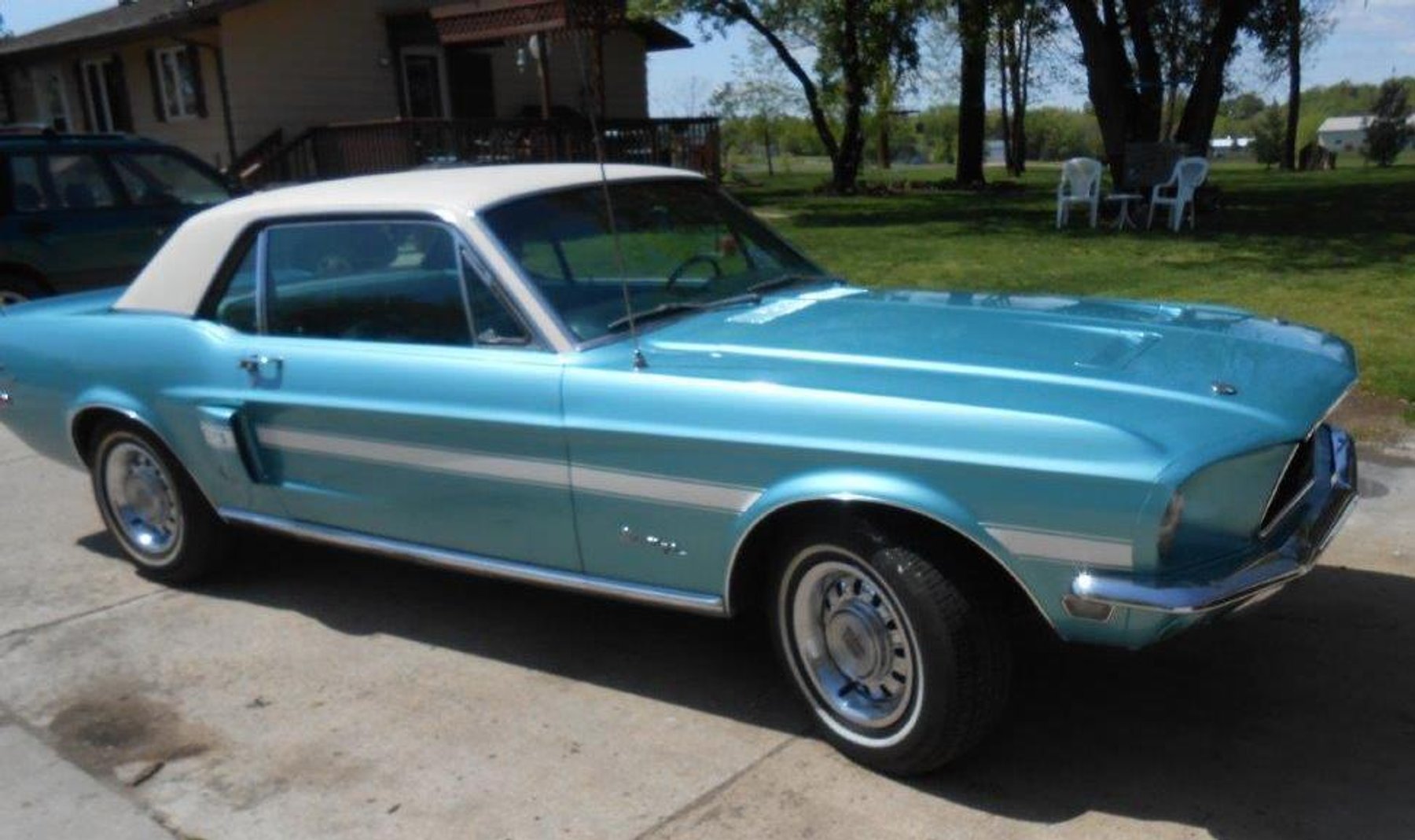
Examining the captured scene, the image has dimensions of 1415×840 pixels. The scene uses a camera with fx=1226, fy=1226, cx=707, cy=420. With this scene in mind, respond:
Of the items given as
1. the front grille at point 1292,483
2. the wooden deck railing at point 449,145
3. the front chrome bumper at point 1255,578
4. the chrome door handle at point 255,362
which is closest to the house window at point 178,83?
the wooden deck railing at point 449,145

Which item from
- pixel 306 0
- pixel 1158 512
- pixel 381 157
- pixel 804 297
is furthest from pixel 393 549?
pixel 306 0

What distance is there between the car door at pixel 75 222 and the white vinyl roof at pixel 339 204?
198 inches

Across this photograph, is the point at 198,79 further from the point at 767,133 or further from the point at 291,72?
the point at 767,133

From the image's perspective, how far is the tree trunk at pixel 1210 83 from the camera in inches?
625

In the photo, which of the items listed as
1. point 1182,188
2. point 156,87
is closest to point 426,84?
point 156,87

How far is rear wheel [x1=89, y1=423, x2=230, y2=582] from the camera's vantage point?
471cm

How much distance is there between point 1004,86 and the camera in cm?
3494

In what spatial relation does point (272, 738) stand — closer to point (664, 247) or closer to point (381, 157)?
point (664, 247)

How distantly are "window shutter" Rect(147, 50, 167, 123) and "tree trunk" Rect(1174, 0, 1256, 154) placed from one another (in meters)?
16.3

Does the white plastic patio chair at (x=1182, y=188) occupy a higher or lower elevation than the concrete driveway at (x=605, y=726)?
higher

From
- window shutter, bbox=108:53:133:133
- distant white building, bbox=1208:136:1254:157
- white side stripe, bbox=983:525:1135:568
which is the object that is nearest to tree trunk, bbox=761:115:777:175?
window shutter, bbox=108:53:133:133

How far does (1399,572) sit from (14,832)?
176 inches

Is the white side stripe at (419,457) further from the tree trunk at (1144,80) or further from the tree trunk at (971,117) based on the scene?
the tree trunk at (971,117)

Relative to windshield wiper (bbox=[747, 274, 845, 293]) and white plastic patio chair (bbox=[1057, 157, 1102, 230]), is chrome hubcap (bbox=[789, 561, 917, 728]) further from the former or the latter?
white plastic patio chair (bbox=[1057, 157, 1102, 230])
